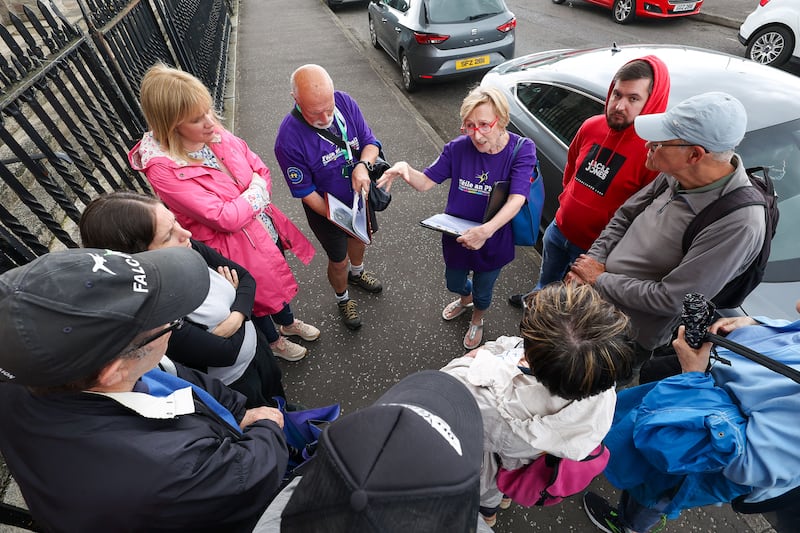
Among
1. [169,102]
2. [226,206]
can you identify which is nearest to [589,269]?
[226,206]

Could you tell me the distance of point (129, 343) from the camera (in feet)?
3.06

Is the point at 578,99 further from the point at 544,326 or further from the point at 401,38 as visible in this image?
the point at 401,38

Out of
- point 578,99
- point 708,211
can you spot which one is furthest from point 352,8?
point 708,211

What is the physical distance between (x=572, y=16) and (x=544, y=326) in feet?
38.8

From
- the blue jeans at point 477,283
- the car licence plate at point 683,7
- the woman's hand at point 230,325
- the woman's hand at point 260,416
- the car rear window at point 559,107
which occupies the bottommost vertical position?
the blue jeans at point 477,283

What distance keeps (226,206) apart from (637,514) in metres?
2.49

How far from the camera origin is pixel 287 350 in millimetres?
2875

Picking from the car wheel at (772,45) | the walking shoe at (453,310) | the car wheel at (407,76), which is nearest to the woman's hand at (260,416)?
the walking shoe at (453,310)

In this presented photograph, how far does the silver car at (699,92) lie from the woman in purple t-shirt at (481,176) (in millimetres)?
1057

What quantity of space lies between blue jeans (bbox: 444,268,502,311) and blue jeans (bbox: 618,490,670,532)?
1.37m

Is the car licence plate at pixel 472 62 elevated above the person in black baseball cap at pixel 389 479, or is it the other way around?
the person in black baseball cap at pixel 389 479

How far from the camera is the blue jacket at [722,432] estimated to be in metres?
1.20

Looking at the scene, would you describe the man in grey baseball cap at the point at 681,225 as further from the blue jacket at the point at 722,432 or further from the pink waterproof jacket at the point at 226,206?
the pink waterproof jacket at the point at 226,206

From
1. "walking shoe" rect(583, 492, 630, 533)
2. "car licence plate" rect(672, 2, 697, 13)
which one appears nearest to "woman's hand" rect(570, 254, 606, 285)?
"walking shoe" rect(583, 492, 630, 533)
